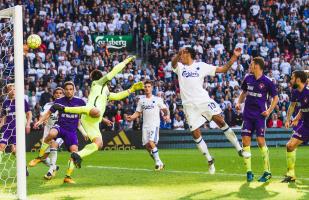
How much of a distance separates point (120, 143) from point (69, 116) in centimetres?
1724

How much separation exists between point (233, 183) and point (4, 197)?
4.75m

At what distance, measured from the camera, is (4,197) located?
12.3 metres

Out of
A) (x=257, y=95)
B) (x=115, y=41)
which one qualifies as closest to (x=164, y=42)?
(x=115, y=41)

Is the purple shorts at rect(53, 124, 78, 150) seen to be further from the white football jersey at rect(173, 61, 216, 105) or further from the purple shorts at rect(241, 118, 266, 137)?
the purple shorts at rect(241, 118, 266, 137)

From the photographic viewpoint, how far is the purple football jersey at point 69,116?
1652cm

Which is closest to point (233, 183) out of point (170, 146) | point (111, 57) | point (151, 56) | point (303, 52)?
point (170, 146)

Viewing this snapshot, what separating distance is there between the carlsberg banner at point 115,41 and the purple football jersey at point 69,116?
22.0 m

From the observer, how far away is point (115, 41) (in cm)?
3966

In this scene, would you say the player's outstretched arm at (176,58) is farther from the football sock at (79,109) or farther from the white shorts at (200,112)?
the football sock at (79,109)

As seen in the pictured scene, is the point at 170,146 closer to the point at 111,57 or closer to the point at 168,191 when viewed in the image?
the point at 111,57

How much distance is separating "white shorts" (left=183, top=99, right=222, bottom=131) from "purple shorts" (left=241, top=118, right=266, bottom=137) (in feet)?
2.34

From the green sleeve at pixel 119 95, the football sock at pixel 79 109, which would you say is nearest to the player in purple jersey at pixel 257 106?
the green sleeve at pixel 119 95

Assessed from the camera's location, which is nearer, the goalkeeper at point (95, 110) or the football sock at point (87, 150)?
the football sock at point (87, 150)

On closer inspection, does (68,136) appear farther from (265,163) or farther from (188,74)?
(265,163)
